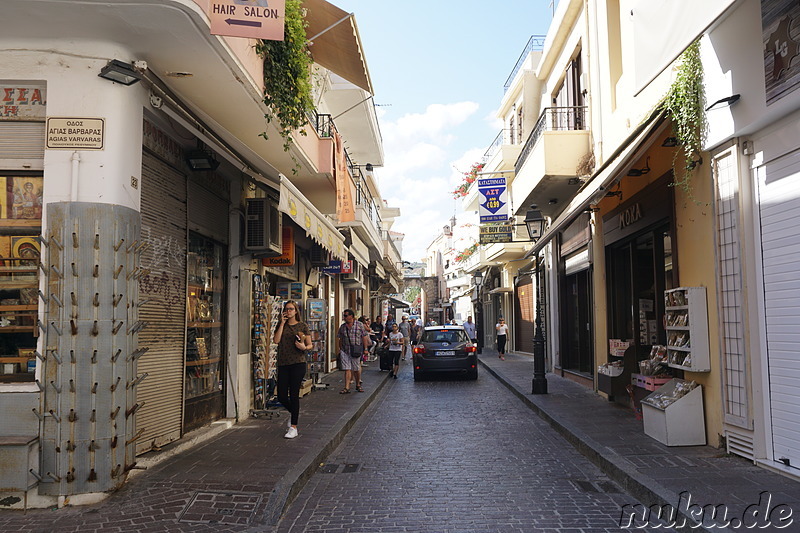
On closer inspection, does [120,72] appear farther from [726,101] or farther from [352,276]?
[352,276]

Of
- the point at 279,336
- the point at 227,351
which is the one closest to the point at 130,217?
the point at 279,336

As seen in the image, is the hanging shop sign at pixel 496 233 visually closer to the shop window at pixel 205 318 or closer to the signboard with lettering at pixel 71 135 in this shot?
the shop window at pixel 205 318

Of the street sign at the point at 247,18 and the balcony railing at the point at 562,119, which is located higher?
the balcony railing at the point at 562,119

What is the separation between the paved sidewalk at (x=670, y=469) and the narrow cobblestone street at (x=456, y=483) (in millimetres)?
213

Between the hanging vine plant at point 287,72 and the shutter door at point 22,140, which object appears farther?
the hanging vine plant at point 287,72

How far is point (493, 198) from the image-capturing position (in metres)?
19.8

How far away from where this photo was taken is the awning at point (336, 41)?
8867 millimetres

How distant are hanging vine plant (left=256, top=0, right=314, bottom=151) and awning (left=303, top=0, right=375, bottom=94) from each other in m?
0.42

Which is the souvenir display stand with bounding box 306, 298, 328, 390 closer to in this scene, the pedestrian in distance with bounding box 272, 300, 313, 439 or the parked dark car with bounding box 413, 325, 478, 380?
the parked dark car with bounding box 413, 325, 478, 380

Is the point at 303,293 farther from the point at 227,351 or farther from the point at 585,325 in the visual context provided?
the point at 585,325

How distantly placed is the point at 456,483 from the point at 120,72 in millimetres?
5163

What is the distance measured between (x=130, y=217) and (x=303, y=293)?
8.82 metres

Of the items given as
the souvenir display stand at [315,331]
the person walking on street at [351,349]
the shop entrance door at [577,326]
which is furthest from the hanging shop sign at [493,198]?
the person walking on street at [351,349]

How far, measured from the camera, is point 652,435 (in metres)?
8.14
